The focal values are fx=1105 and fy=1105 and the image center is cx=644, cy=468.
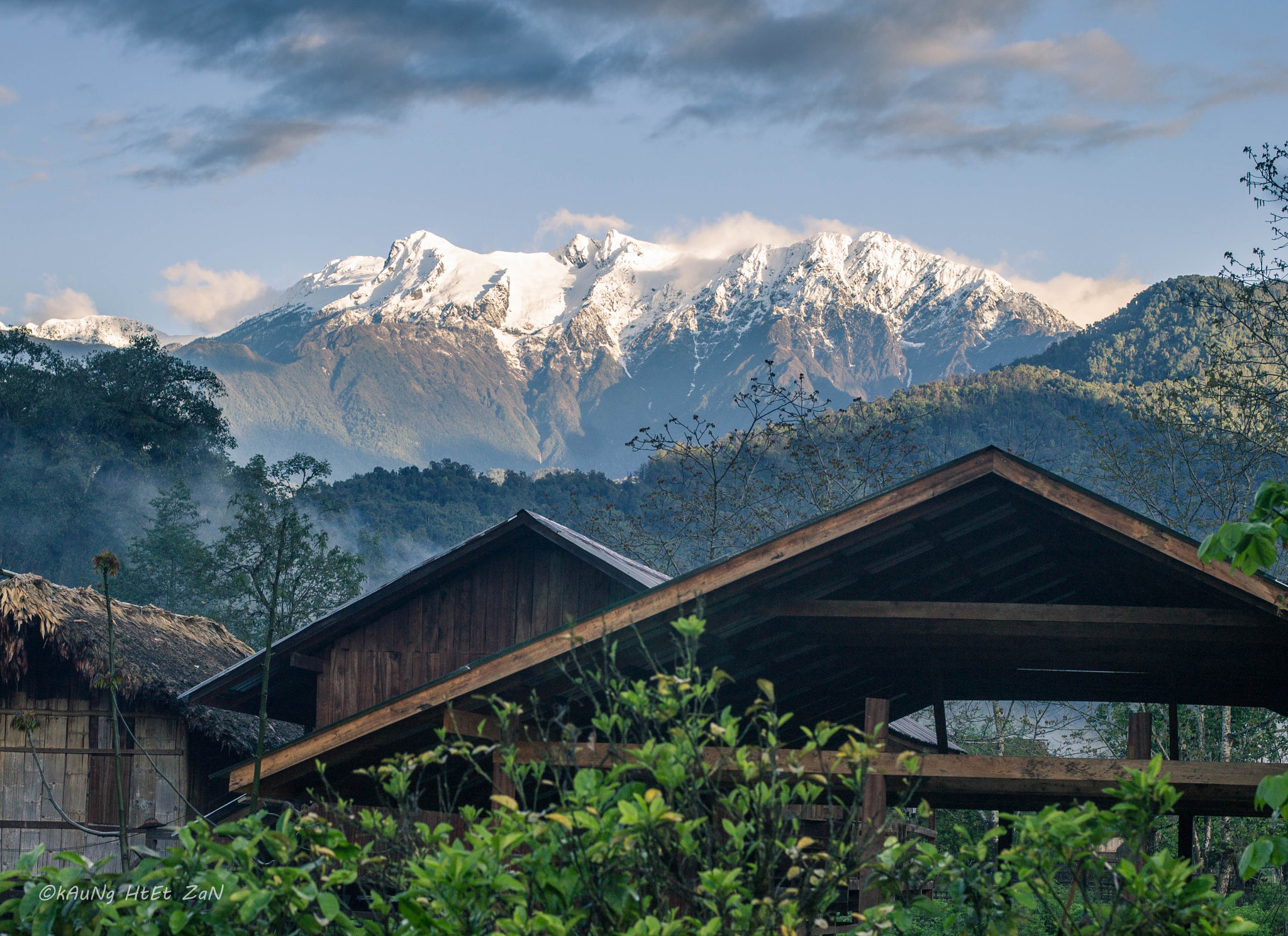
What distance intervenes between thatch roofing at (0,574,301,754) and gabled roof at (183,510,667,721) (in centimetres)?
149

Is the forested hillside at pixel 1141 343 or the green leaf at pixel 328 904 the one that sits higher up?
the forested hillside at pixel 1141 343

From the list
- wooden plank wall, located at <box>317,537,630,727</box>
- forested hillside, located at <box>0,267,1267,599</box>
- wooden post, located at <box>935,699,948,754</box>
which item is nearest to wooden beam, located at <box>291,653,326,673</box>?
wooden plank wall, located at <box>317,537,630,727</box>

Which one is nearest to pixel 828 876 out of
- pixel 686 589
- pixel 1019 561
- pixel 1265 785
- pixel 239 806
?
pixel 1265 785

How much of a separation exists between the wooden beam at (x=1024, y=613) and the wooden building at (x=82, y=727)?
9519 mm

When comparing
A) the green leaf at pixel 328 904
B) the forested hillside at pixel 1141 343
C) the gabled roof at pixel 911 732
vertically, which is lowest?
the gabled roof at pixel 911 732

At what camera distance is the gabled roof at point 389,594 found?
10688 millimetres

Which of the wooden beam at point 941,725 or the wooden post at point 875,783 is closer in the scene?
the wooden post at point 875,783

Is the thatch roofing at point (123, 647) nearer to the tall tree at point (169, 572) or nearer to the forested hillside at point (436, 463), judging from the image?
the forested hillside at point (436, 463)

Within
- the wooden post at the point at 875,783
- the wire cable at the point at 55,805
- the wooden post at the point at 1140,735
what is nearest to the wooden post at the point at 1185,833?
the wooden post at the point at 1140,735

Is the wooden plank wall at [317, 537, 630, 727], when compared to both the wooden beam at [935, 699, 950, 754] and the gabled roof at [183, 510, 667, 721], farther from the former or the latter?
the wooden beam at [935, 699, 950, 754]

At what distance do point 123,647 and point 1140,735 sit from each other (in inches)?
459

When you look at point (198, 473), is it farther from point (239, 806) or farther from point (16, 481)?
point (239, 806)

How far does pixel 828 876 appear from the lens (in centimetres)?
314

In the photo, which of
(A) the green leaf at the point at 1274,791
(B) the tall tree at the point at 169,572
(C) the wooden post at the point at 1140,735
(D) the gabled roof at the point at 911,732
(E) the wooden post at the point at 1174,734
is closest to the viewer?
(A) the green leaf at the point at 1274,791
